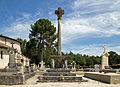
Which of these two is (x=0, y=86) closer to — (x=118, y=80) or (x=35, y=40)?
(x=118, y=80)

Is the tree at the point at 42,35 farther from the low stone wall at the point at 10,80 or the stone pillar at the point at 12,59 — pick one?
the low stone wall at the point at 10,80

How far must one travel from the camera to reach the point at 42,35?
43.8 metres

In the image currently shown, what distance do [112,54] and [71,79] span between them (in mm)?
83674

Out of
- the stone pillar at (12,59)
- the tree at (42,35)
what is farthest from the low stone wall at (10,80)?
the tree at (42,35)

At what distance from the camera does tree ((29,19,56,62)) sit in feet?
144

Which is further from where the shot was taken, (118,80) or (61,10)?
(61,10)

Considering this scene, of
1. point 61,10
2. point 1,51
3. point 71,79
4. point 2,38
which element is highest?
point 61,10

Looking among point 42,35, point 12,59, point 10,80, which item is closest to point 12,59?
point 12,59

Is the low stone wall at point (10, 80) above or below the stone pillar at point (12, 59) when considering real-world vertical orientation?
below

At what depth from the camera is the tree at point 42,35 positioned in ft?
144

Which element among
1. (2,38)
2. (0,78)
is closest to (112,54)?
(2,38)

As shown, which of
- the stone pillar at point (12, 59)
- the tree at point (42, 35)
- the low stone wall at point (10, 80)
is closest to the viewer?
the low stone wall at point (10, 80)

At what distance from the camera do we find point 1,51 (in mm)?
32062

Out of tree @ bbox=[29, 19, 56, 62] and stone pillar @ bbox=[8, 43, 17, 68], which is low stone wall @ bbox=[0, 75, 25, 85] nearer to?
stone pillar @ bbox=[8, 43, 17, 68]
